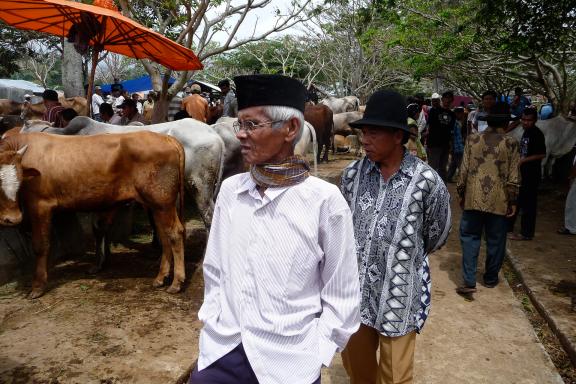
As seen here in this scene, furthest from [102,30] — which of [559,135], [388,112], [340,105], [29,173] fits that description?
[340,105]

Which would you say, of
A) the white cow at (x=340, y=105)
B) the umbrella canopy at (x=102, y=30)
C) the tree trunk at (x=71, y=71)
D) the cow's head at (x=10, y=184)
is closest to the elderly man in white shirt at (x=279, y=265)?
the cow's head at (x=10, y=184)

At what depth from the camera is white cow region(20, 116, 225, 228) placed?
566cm

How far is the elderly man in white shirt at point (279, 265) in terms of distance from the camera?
1629 mm

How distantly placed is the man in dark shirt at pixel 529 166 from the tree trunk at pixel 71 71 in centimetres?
736

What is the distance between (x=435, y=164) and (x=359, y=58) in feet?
67.1

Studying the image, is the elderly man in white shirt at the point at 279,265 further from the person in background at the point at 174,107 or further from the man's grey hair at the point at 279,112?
the person in background at the point at 174,107

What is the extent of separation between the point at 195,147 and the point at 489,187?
330 centimetres

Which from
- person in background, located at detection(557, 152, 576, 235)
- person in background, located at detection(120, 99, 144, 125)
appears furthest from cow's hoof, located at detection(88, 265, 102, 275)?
person in background, located at detection(557, 152, 576, 235)

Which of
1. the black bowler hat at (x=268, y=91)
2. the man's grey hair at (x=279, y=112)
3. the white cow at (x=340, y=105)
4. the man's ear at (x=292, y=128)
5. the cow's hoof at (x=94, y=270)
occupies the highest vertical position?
the white cow at (x=340, y=105)

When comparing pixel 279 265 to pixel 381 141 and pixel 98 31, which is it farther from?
pixel 98 31

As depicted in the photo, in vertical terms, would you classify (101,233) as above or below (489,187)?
below

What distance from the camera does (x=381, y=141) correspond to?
242cm

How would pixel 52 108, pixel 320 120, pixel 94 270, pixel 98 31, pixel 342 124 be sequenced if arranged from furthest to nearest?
pixel 342 124 → pixel 320 120 → pixel 52 108 → pixel 98 31 → pixel 94 270

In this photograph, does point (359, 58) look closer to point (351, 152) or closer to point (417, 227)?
point (351, 152)
